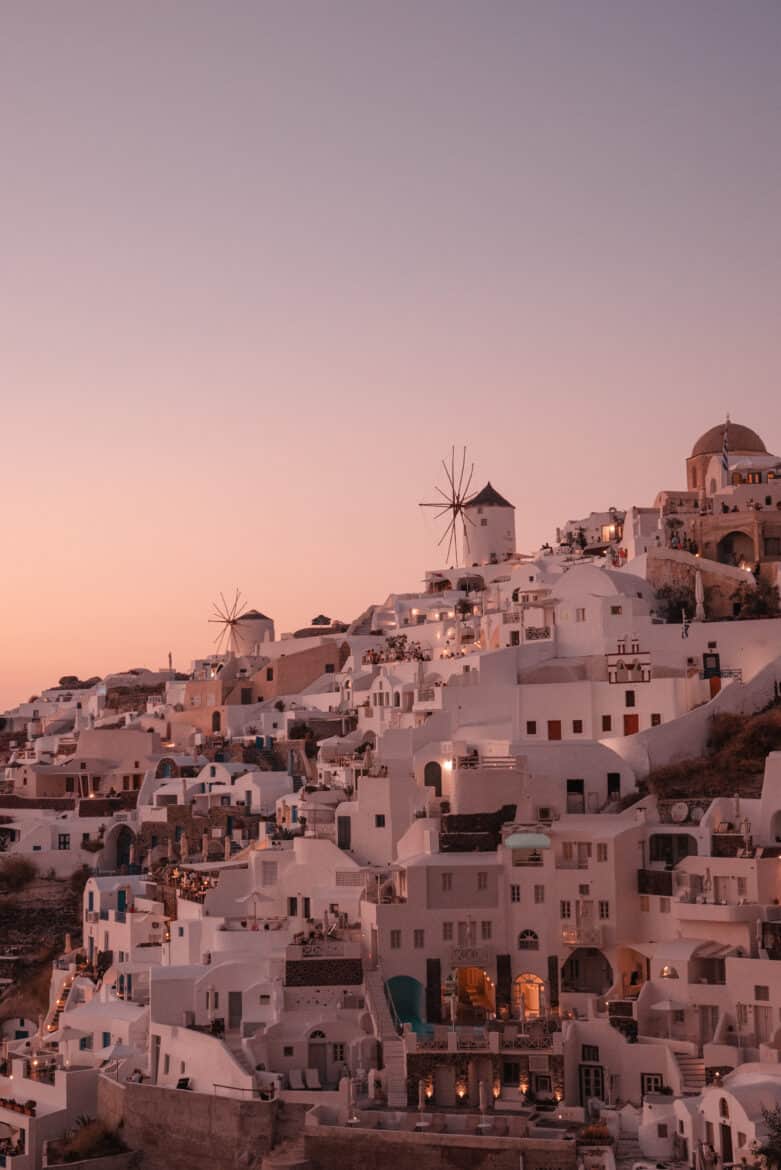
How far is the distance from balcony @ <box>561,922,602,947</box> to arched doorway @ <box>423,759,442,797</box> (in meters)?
6.65

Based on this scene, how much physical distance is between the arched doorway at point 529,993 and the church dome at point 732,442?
28.8 m

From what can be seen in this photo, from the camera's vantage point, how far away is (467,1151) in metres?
30.3

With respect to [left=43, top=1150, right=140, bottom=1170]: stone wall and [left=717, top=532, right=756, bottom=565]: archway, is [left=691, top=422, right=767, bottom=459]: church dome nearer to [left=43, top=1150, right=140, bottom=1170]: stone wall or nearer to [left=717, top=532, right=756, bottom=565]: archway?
[left=717, top=532, right=756, bottom=565]: archway

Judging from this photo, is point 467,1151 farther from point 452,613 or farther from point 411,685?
point 452,613

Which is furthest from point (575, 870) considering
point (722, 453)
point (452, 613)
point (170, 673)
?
point (170, 673)

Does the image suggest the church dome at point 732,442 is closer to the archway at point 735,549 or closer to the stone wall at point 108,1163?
the archway at point 735,549

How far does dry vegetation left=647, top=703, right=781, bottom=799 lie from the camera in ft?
130

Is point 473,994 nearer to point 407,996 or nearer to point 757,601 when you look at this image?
point 407,996

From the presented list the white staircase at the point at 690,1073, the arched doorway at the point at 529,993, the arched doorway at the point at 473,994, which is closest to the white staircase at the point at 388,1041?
the arched doorway at the point at 473,994

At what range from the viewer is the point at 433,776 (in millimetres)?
42344

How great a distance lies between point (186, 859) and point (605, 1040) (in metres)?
15.9

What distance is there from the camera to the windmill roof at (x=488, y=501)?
65.6 m

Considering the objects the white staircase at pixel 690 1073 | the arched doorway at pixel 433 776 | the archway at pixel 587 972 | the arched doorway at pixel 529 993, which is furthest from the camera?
the arched doorway at pixel 433 776

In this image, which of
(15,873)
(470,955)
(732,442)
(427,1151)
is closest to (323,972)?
(470,955)
